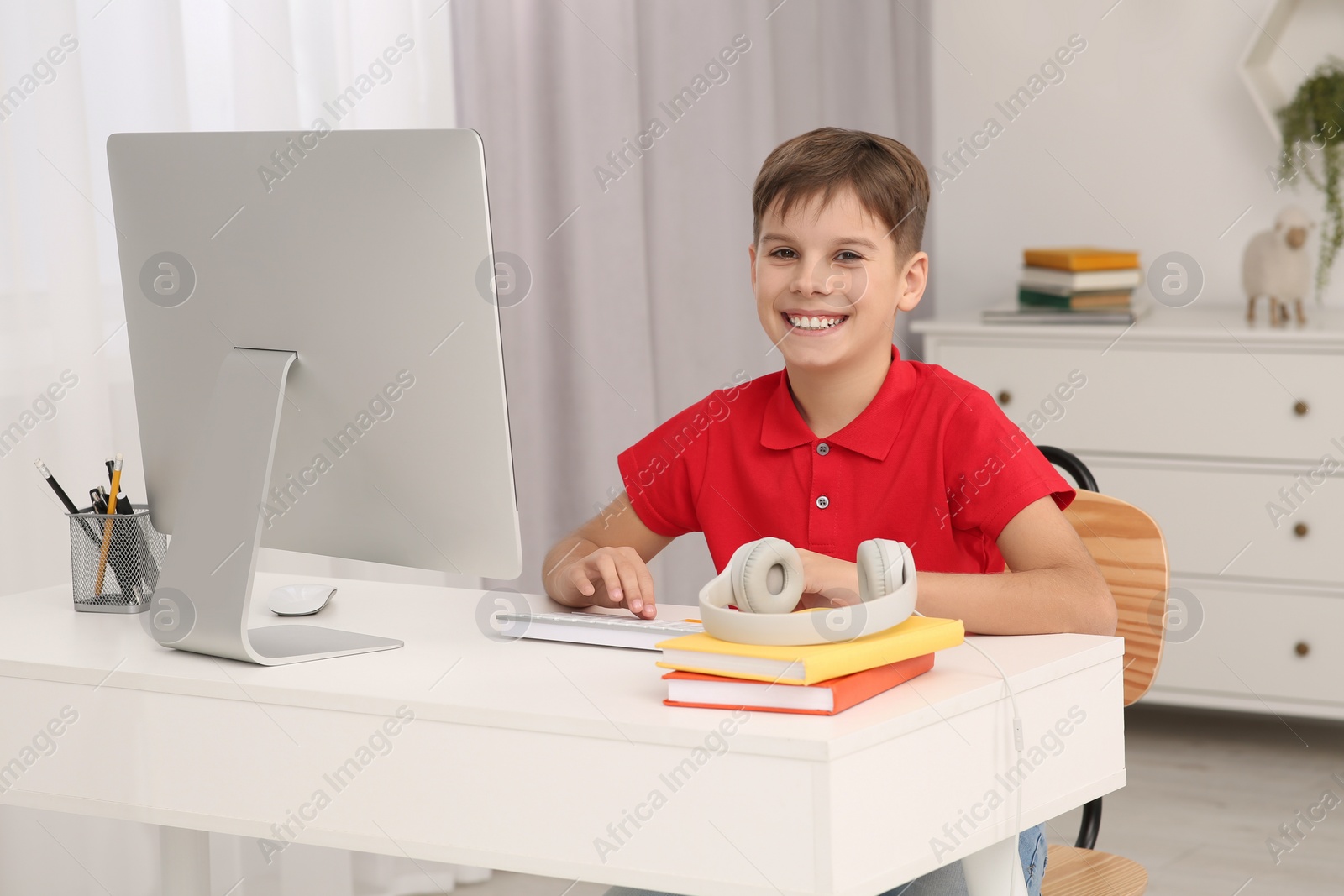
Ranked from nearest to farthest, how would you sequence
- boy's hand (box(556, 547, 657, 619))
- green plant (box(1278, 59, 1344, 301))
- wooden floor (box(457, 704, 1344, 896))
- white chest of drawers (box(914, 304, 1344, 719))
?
boy's hand (box(556, 547, 657, 619)), wooden floor (box(457, 704, 1344, 896)), white chest of drawers (box(914, 304, 1344, 719)), green plant (box(1278, 59, 1344, 301))

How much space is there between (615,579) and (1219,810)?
193 centimetres

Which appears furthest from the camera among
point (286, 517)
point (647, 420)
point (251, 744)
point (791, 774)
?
point (647, 420)

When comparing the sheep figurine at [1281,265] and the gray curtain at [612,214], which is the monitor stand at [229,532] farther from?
the sheep figurine at [1281,265]

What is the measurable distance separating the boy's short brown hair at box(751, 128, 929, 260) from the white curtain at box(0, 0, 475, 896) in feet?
Result: 3.43

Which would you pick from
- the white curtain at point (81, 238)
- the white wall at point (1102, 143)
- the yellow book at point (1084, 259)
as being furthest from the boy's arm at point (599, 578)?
the white wall at point (1102, 143)

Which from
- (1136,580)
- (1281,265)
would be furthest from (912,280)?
(1281,265)

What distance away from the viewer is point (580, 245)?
2.70 meters

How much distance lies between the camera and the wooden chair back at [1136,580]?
1601 mm

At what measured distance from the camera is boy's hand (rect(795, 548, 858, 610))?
4.18 feet

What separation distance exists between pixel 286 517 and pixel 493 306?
0.36 meters

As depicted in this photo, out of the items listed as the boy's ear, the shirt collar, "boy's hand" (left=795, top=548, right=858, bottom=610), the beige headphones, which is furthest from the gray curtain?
the beige headphones

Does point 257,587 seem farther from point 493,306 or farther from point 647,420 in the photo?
point 647,420

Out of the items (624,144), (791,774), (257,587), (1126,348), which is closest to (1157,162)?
(1126,348)

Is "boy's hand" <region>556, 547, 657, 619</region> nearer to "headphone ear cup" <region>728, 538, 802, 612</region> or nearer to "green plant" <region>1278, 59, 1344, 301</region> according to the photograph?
"headphone ear cup" <region>728, 538, 802, 612</region>
